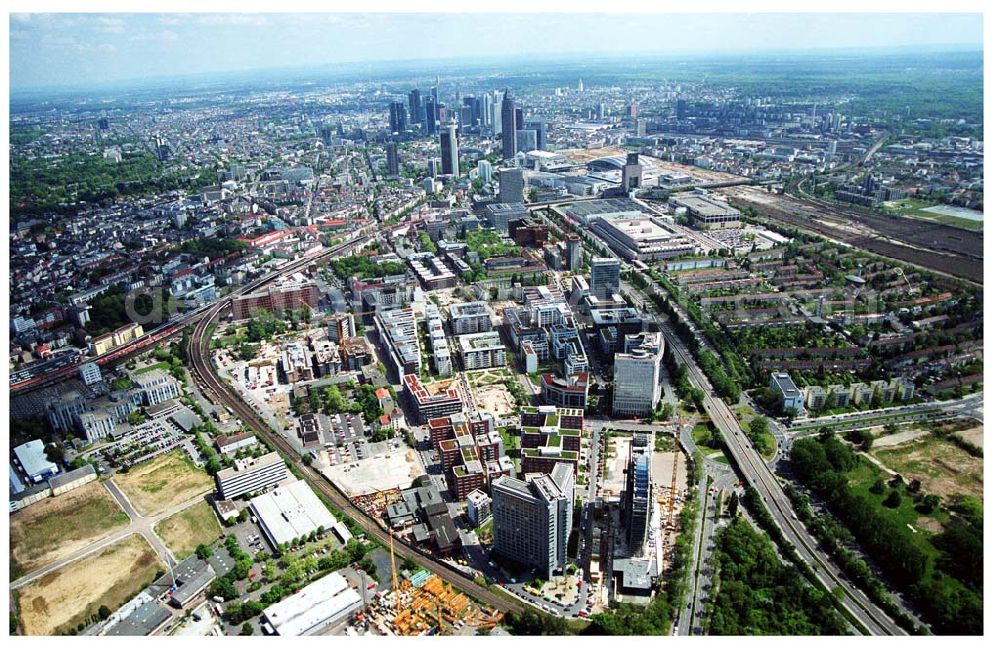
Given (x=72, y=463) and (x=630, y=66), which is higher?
(x=630, y=66)

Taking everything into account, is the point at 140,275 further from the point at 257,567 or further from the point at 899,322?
the point at 899,322

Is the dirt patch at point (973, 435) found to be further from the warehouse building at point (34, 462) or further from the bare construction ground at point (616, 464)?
the warehouse building at point (34, 462)

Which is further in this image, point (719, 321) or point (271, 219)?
point (271, 219)

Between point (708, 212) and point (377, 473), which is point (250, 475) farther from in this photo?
point (708, 212)

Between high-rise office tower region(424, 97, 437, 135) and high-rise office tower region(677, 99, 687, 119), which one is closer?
high-rise office tower region(424, 97, 437, 135)

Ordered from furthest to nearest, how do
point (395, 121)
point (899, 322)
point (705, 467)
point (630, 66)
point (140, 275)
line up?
point (630, 66) < point (395, 121) < point (140, 275) < point (899, 322) < point (705, 467)

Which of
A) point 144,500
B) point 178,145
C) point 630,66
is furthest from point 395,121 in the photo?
point 144,500

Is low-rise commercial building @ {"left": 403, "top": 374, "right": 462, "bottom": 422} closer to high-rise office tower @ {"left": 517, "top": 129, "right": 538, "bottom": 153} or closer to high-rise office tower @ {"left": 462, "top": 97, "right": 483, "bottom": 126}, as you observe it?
high-rise office tower @ {"left": 517, "top": 129, "right": 538, "bottom": 153}

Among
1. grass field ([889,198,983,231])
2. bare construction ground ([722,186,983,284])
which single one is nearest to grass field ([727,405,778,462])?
bare construction ground ([722,186,983,284])
